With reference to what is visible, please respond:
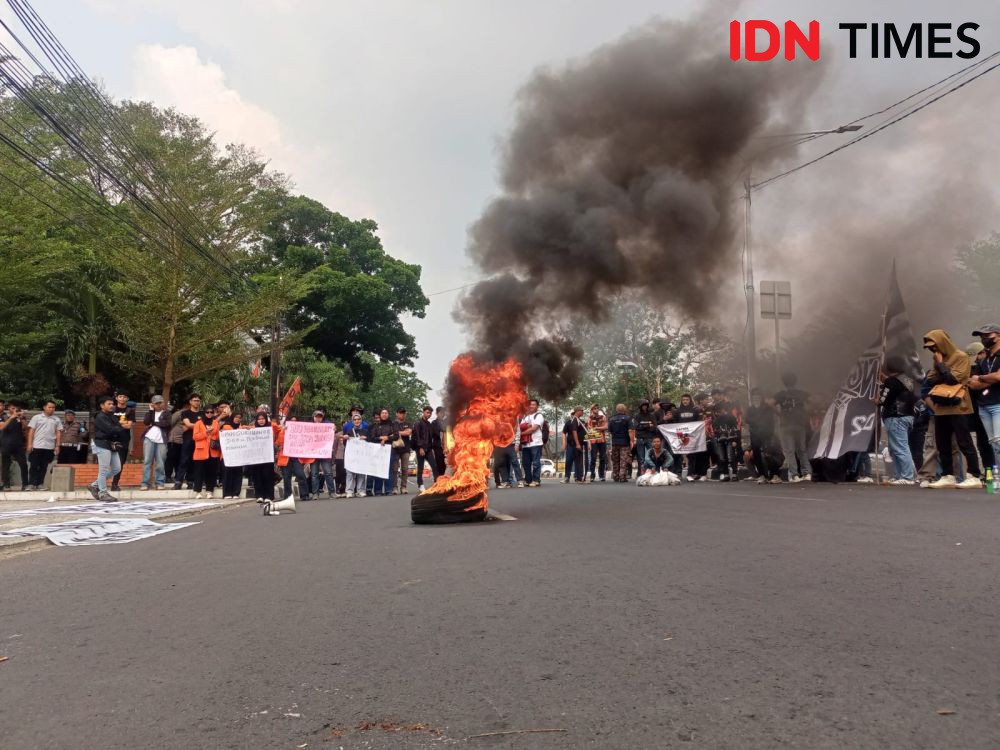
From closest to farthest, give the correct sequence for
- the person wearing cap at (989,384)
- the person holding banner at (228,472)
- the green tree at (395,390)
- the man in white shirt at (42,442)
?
1. the person wearing cap at (989,384)
2. the person holding banner at (228,472)
3. the man in white shirt at (42,442)
4. the green tree at (395,390)

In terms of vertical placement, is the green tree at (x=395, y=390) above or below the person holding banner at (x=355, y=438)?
above

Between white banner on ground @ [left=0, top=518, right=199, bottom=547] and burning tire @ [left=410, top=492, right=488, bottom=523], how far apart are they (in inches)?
122

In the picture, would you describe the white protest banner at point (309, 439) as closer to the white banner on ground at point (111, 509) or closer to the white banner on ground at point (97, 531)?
the white banner on ground at point (111, 509)

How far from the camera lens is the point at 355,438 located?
1734cm

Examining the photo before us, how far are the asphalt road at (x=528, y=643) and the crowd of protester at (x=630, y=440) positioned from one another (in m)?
3.91

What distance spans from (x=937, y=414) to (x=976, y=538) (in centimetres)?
489

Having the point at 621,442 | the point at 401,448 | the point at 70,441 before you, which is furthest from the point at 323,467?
the point at 621,442

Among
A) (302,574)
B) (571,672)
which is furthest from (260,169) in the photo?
(571,672)

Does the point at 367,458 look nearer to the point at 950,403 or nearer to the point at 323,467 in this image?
the point at 323,467

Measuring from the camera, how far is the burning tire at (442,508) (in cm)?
898

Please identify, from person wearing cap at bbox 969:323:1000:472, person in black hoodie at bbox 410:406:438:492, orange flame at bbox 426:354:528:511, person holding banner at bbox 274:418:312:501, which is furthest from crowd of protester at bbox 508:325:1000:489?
person holding banner at bbox 274:418:312:501

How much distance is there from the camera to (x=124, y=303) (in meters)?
28.1

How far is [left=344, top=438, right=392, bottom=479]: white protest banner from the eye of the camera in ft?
56.0

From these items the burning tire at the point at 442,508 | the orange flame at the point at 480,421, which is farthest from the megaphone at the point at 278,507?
the burning tire at the point at 442,508
